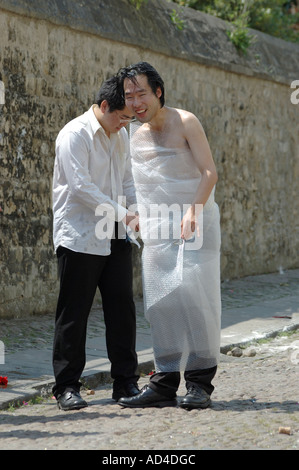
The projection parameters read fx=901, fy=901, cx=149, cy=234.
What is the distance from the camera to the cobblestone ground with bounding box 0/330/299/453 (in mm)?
4055

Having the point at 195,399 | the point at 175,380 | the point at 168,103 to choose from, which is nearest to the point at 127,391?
the point at 175,380

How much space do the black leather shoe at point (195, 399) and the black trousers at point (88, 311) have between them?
0.37 meters

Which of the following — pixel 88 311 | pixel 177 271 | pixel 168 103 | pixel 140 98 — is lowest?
pixel 88 311

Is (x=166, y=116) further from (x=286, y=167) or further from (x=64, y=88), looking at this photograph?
(x=286, y=167)

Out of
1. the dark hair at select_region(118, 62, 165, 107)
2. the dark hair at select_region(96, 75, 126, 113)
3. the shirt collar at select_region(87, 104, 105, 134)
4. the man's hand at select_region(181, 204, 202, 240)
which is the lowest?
the man's hand at select_region(181, 204, 202, 240)

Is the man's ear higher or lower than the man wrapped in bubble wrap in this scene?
higher

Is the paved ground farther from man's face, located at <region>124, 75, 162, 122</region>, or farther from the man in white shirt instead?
man's face, located at <region>124, 75, 162, 122</region>

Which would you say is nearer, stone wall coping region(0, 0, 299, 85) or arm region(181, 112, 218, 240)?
arm region(181, 112, 218, 240)

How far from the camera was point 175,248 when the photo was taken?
4.88m

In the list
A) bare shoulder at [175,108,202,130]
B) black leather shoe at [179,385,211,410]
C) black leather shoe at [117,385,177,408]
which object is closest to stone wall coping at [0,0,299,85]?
bare shoulder at [175,108,202,130]

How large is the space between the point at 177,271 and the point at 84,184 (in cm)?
68

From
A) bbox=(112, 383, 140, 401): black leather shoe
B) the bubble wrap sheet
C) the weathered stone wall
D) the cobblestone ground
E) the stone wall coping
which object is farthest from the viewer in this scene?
the stone wall coping

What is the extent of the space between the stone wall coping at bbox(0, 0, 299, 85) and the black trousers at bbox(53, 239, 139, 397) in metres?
3.56

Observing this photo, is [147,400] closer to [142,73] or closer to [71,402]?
[71,402]
